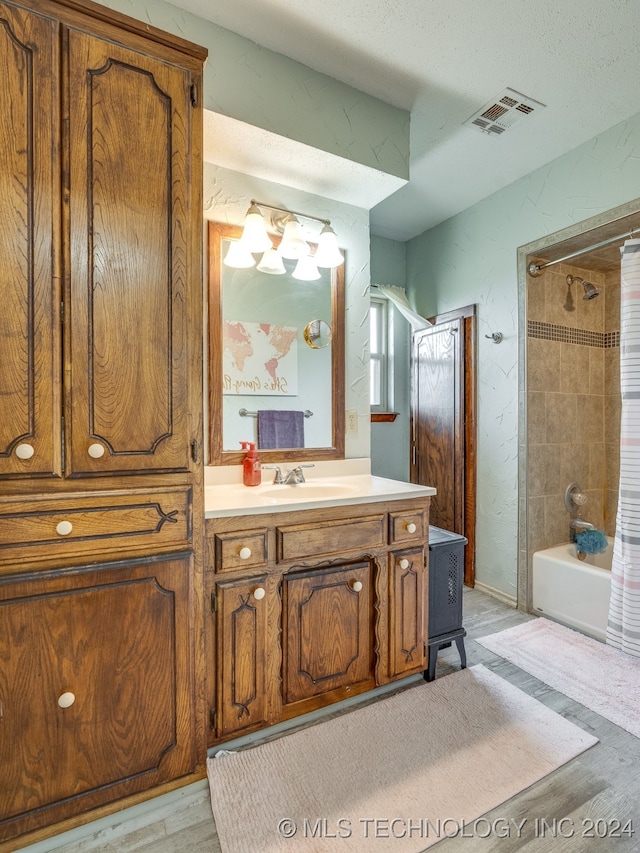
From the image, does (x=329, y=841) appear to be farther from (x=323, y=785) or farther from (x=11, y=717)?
(x=11, y=717)

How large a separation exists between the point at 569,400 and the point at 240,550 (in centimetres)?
244

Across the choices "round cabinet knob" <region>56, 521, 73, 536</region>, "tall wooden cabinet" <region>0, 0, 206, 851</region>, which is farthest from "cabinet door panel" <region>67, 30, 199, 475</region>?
"round cabinet knob" <region>56, 521, 73, 536</region>

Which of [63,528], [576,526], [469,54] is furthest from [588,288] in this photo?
[63,528]

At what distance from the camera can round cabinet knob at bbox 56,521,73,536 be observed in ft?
3.86

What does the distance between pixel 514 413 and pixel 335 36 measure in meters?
2.10

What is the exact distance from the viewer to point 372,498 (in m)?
1.71

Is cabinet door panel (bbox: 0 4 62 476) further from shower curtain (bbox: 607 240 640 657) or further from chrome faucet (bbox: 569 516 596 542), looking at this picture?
chrome faucet (bbox: 569 516 596 542)

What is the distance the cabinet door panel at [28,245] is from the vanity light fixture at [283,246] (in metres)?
0.90

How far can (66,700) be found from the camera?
1.19m

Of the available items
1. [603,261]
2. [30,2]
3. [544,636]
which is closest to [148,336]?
[30,2]

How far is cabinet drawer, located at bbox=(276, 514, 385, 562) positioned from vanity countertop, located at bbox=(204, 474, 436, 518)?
8 centimetres

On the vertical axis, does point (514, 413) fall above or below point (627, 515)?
above

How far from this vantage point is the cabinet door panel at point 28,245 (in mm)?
1113

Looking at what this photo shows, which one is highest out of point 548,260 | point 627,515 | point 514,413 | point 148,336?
point 548,260
